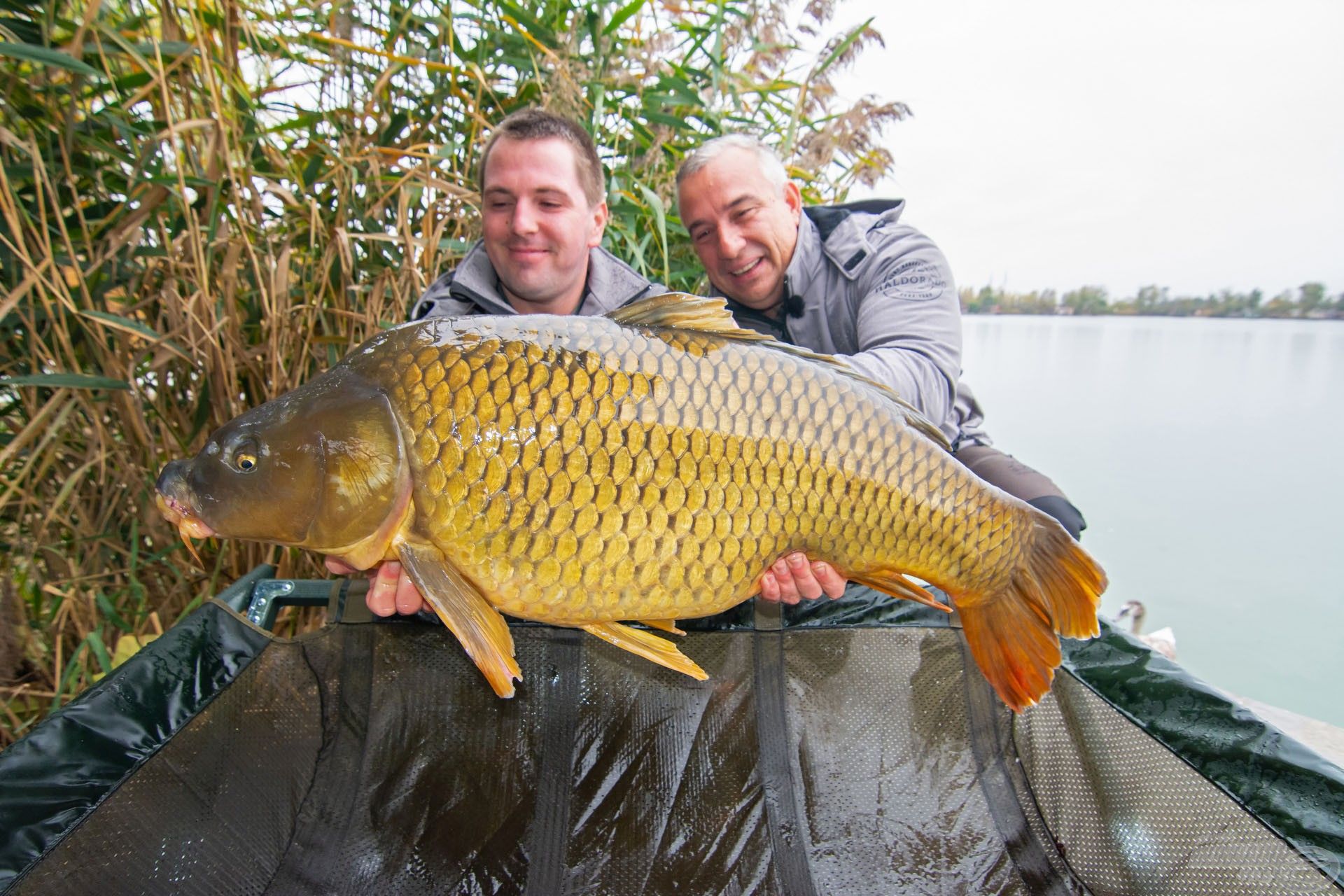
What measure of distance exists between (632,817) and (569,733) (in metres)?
0.16

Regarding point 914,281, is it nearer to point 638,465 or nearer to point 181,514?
point 638,465

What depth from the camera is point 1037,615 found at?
969 mm

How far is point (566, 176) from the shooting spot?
1.41 meters

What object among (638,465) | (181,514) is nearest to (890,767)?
(638,465)

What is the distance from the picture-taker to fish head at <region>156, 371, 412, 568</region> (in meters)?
0.83

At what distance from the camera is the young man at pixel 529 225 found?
139cm

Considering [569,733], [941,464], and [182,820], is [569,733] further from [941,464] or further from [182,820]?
[941,464]

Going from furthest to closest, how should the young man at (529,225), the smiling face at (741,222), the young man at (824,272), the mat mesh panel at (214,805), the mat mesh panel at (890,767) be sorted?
the smiling face at (741,222), the young man at (824,272), the young man at (529,225), the mat mesh panel at (890,767), the mat mesh panel at (214,805)

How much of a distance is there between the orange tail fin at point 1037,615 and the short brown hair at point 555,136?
1.05m

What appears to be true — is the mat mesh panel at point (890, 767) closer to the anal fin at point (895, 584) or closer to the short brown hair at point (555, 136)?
the anal fin at point (895, 584)

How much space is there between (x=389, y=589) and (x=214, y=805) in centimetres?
30

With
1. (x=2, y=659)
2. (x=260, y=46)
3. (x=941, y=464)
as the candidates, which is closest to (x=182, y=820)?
(x=2, y=659)

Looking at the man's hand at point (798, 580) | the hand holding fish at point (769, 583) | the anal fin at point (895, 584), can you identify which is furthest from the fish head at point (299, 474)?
the anal fin at point (895, 584)

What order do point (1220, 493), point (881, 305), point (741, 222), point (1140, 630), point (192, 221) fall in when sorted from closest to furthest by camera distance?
1. point (192, 221)
2. point (881, 305)
3. point (741, 222)
4. point (1140, 630)
5. point (1220, 493)
